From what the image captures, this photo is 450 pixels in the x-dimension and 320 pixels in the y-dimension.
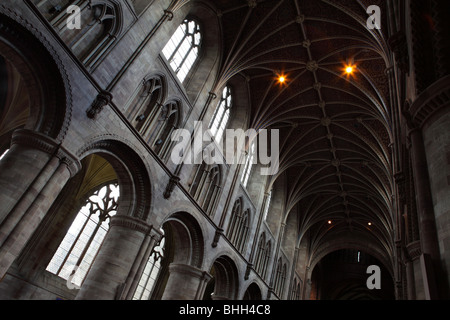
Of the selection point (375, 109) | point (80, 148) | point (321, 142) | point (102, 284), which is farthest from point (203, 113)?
point (321, 142)

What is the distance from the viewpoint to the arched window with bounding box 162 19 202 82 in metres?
13.7

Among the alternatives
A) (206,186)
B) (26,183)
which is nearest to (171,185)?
(206,186)

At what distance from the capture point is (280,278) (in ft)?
83.6

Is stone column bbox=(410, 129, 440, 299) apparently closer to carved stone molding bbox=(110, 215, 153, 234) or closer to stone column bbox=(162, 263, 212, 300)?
carved stone molding bbox=(110, 215, 153, 234)

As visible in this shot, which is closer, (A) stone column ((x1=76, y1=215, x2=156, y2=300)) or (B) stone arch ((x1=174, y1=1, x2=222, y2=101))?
(A) stone column ((x1=76, y1=215, x2=156, y2=300))

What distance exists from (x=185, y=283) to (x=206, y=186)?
4341 mm

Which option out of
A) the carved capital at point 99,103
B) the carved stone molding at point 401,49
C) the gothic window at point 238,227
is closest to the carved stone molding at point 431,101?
the carved stone molding at point 401,49

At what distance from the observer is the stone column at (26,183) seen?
7.04 meters

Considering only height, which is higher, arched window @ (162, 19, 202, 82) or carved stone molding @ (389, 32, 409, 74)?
arched window @ (162, 19, 202, 82)

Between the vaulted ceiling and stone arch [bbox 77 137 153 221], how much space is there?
6939 mm

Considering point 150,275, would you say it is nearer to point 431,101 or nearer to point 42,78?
point 42,78

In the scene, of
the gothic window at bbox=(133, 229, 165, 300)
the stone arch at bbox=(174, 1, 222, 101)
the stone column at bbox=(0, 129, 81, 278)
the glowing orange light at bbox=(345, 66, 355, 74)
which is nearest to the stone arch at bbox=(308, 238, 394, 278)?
the gothic window at bbox=(133, 229, 165, 300)

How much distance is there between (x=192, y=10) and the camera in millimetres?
14922
